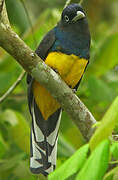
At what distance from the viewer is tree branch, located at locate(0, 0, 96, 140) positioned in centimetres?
309

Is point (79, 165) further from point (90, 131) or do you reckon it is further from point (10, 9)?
point (10, 9)

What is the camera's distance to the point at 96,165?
1.99 meters

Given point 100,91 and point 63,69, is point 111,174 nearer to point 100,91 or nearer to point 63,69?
point 63,69

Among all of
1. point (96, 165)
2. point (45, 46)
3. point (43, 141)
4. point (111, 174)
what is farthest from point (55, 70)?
point (96, 165)

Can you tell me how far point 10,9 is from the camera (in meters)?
5.22

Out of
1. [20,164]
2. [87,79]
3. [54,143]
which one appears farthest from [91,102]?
[20,164]

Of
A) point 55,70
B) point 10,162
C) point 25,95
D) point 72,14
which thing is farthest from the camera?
point 25,95

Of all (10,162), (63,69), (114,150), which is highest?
(114,150)

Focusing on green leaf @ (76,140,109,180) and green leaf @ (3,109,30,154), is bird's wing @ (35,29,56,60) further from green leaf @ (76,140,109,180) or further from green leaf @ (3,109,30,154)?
green leaf @ (76,140,109,180)

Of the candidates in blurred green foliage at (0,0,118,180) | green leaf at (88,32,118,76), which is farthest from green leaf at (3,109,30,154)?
green leaf at (88,32,118,76)

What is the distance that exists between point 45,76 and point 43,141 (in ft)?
4.53

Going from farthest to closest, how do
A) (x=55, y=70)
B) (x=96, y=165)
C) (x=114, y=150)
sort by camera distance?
(x=55, y=70) → (x=114, y=150) → (x=96, y=165)

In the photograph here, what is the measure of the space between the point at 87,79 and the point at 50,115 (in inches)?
26.2

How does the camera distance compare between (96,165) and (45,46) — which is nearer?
(96,165)
